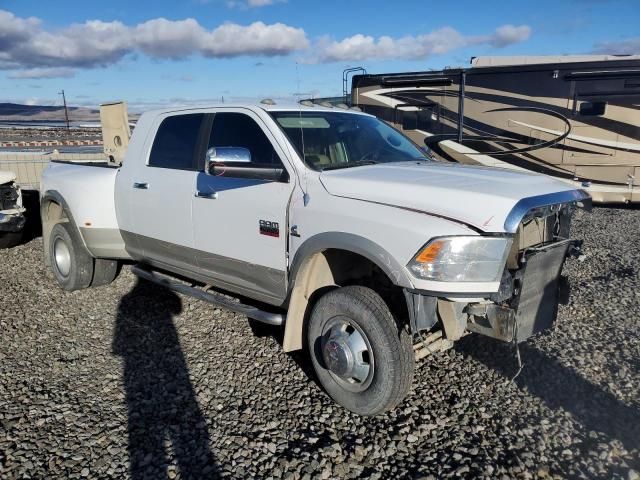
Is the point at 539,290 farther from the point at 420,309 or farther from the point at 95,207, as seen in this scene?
the point at 95,207

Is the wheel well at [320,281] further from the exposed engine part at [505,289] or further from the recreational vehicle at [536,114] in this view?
the recreational vehicle at [536,114]

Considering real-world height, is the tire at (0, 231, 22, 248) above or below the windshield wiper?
below

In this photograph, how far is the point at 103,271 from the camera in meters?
6.01

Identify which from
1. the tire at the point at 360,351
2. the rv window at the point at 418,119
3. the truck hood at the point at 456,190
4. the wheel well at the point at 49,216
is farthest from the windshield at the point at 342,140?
the rv window at the point at 418,119

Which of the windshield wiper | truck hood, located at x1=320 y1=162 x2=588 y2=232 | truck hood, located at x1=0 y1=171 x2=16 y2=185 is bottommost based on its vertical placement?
truck hood, located at x1=0 y1=171 x2=16 y2=185

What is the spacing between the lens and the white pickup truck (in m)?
2.94

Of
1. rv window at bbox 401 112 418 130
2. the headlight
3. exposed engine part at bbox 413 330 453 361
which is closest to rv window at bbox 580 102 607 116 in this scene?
rv window at bbox 401 112 418 130

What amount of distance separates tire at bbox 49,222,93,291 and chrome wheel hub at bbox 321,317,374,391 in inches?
139

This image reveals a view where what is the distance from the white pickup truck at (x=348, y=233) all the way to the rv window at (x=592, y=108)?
7.01m

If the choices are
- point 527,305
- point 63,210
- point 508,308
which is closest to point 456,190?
point 508,308

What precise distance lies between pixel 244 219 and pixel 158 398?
4.66ft

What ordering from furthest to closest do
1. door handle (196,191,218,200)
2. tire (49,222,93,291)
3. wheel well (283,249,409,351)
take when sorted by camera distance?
tire (49,222,93,291) → door handle (196,191,218,200) → wheel well (283,249,409,351)

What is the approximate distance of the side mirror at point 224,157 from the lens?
139 inches

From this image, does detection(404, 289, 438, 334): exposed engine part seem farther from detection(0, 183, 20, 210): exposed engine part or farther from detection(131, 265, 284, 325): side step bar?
detection(0, 183, 20, 210): exposed engine part
